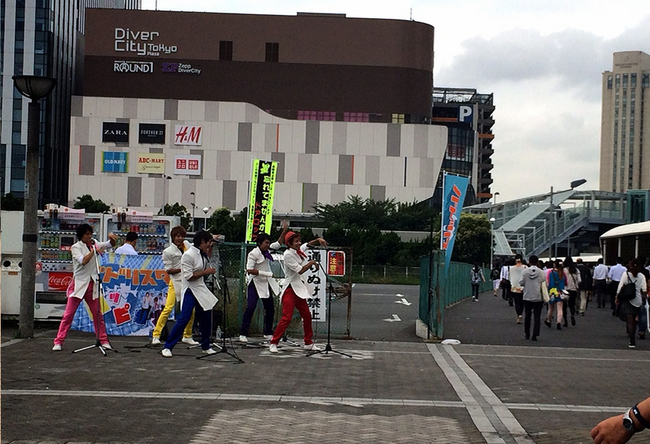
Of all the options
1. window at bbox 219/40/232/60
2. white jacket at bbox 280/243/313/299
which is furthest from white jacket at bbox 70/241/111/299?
window at bbox 219/40/232/60

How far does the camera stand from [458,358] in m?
14.5

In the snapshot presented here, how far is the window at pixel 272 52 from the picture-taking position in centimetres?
9431

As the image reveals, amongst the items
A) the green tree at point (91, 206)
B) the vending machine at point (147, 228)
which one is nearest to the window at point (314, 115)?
the green tree at point (91, 206)

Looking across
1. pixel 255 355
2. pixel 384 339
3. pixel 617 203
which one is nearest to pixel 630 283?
pixel 384 339

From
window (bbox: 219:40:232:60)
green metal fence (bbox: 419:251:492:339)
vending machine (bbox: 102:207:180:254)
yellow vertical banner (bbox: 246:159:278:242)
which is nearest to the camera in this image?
green metal fence (bbox: 419:251:492:339)

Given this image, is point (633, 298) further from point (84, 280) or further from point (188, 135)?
point (188, 135)

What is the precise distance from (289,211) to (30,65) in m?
29.3

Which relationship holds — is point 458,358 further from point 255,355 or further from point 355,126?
point 355,126

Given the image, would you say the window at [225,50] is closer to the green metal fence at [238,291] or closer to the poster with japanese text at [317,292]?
the poster with japanese text at [317,292]

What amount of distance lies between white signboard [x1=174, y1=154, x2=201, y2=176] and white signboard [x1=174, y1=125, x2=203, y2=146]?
1.34 meters

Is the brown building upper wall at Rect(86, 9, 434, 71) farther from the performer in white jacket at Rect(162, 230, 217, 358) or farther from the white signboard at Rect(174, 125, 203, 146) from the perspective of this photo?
the performer in white jacket at Rect(162, 230, 217, 358)

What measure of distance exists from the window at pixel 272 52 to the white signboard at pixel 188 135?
32.8 ft

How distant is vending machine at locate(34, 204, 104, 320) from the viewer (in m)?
16.2

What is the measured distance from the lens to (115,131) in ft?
308
